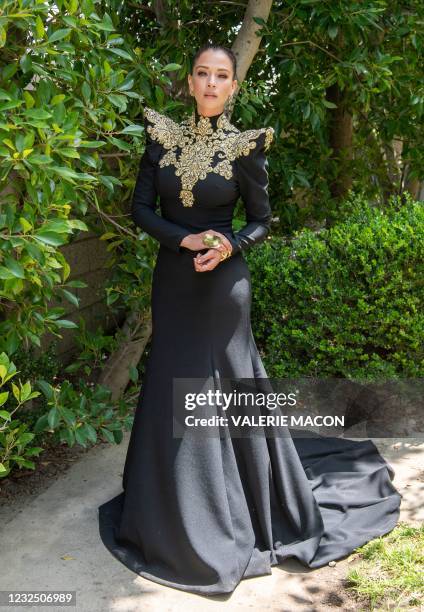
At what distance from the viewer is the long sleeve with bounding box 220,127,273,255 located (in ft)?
9.78

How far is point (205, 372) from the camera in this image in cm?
307

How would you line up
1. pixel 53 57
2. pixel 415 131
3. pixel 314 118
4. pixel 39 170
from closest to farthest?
pixel 39 170 → pixel 53 57 → pixel 314 118 → pixel 415 131

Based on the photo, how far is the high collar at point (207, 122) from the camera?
303 centimetres

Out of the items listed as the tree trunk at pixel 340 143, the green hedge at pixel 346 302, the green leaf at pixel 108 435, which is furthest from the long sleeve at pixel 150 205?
the tree trunk at pixel 340 143

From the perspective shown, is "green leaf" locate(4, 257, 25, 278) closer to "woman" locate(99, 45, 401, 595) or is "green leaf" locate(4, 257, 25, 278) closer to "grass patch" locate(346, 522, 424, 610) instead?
"woman" locate(99, 45, 401, 595)

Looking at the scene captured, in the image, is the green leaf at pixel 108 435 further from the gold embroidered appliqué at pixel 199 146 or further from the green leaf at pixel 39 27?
the green leaf at pixel 39 27

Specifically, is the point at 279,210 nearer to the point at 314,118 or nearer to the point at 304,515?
the point at 314,118

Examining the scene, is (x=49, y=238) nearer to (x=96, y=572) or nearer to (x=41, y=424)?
(x=41, y=424)

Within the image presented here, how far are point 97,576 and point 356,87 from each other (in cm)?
330

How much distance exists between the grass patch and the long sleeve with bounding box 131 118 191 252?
1.50 metres

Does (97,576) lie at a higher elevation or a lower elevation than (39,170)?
lower

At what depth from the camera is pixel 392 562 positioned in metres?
3.09

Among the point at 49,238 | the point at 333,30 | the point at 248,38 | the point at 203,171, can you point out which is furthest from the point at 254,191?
the point at 248,38

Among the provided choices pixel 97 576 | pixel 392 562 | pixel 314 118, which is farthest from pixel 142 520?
pixel 314 118
